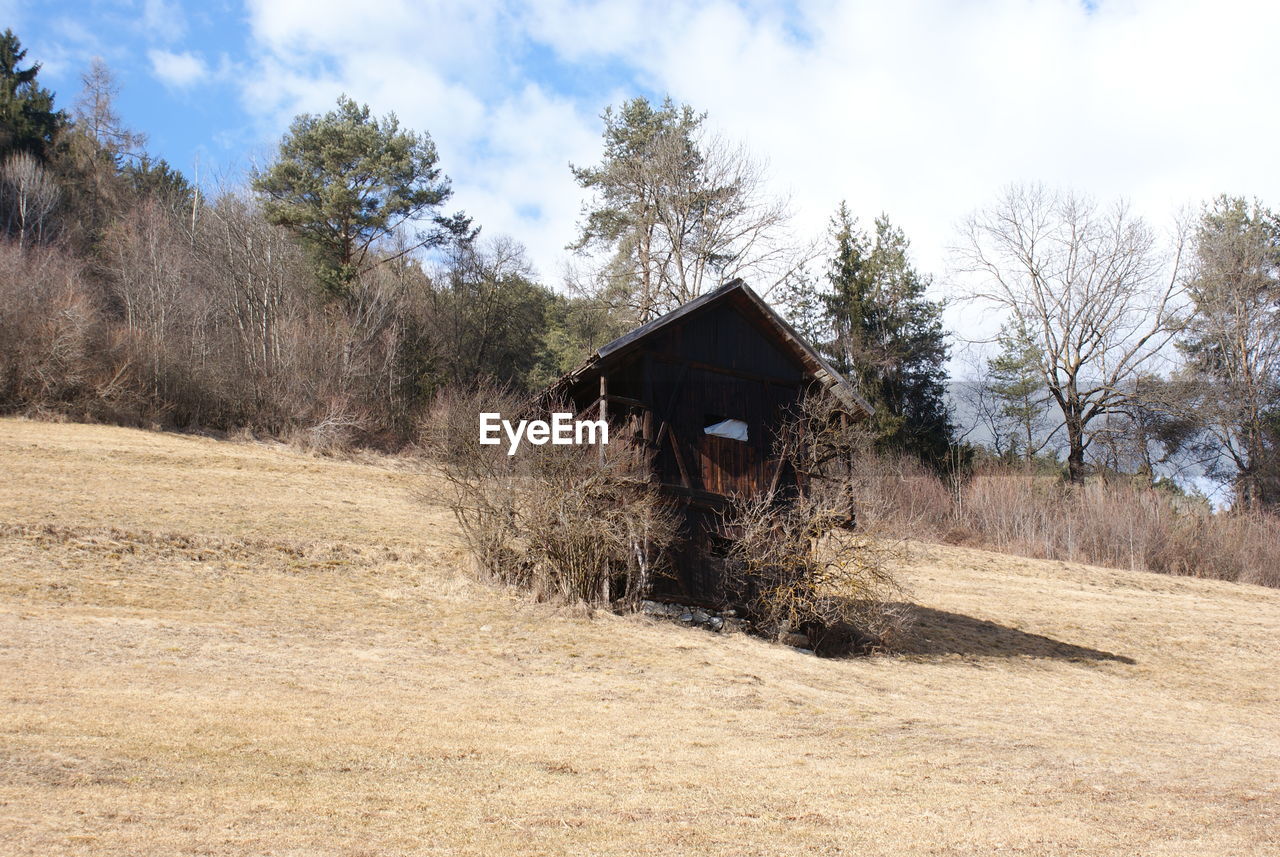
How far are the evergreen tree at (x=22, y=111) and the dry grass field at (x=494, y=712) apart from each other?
107ft

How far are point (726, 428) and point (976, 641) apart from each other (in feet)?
26.9

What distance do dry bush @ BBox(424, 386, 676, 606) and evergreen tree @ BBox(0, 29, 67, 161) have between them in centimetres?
4319

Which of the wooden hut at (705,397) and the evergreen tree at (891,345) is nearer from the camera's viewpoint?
the wooden hut at (705,397)

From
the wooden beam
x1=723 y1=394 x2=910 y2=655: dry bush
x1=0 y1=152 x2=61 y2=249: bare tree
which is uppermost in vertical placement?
x1=0 y1=152 x2=61 y2=249: bare tree

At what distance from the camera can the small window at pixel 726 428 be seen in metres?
21.6

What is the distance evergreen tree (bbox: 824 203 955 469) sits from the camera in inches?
1847

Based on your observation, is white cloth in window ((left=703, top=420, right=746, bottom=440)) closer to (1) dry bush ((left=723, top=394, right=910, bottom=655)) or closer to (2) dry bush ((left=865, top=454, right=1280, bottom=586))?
(1) dry bush ((left=723, top=394, right=910, bottom=655))

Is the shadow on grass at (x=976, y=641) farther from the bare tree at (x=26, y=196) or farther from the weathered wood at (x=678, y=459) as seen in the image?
the bare tree at (x=26, y=196)

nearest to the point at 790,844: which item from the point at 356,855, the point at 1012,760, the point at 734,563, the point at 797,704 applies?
the point at 356,855

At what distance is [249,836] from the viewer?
7.12m

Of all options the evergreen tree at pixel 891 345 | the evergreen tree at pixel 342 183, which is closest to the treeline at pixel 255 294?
the evergreen tree at pixel 342 183

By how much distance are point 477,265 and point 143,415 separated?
2180 centimetres
